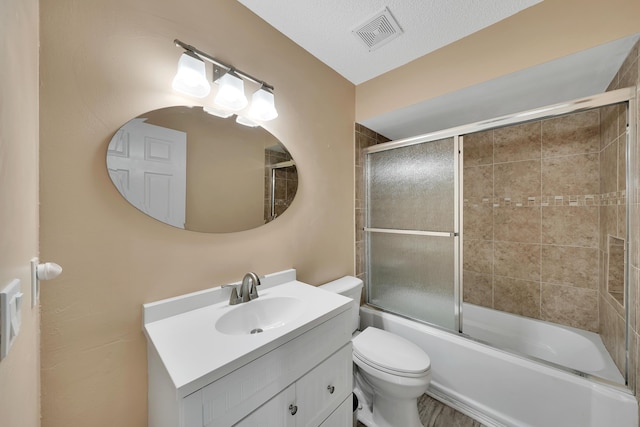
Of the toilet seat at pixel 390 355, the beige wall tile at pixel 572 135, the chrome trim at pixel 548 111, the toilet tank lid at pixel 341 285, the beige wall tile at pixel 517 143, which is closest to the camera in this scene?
the chrome trim at pixel 548 111

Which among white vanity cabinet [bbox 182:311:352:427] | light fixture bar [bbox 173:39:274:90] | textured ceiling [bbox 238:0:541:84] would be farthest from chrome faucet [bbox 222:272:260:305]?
textured ceiling [bbox 238:0:541:84]

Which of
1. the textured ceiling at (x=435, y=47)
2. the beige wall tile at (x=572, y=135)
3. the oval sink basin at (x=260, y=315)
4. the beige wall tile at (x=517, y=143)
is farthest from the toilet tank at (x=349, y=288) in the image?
the beige wall tile at (x=572, y=135)

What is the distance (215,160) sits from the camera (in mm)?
1168

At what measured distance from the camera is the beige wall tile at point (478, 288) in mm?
2252

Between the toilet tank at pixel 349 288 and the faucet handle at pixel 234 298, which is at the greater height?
the faucet handle at pixel 234 298

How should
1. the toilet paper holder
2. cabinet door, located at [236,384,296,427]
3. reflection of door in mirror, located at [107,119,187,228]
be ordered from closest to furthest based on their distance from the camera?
the toilet paper holder < cabinet door, located at [236,384,296,427] < reflection of door in mirror, located at [107,119,187,228]

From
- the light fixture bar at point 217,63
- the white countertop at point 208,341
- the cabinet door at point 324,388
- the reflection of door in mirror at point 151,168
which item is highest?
the light fixture bar at point 217,63

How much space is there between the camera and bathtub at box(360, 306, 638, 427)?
44.3 inches

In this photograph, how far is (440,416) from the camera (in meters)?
1.47

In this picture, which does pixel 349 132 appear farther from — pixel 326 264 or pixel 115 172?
pixel 115 172

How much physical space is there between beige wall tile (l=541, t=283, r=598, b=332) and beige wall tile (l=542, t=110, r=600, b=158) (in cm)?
111

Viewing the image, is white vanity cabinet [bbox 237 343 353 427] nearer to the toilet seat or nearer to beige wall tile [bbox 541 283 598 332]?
the toilet seat

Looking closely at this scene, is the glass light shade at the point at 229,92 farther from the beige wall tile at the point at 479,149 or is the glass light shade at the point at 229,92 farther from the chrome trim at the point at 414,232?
the beige wall tile at the point at 479,149

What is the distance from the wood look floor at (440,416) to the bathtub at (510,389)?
0.04 m
